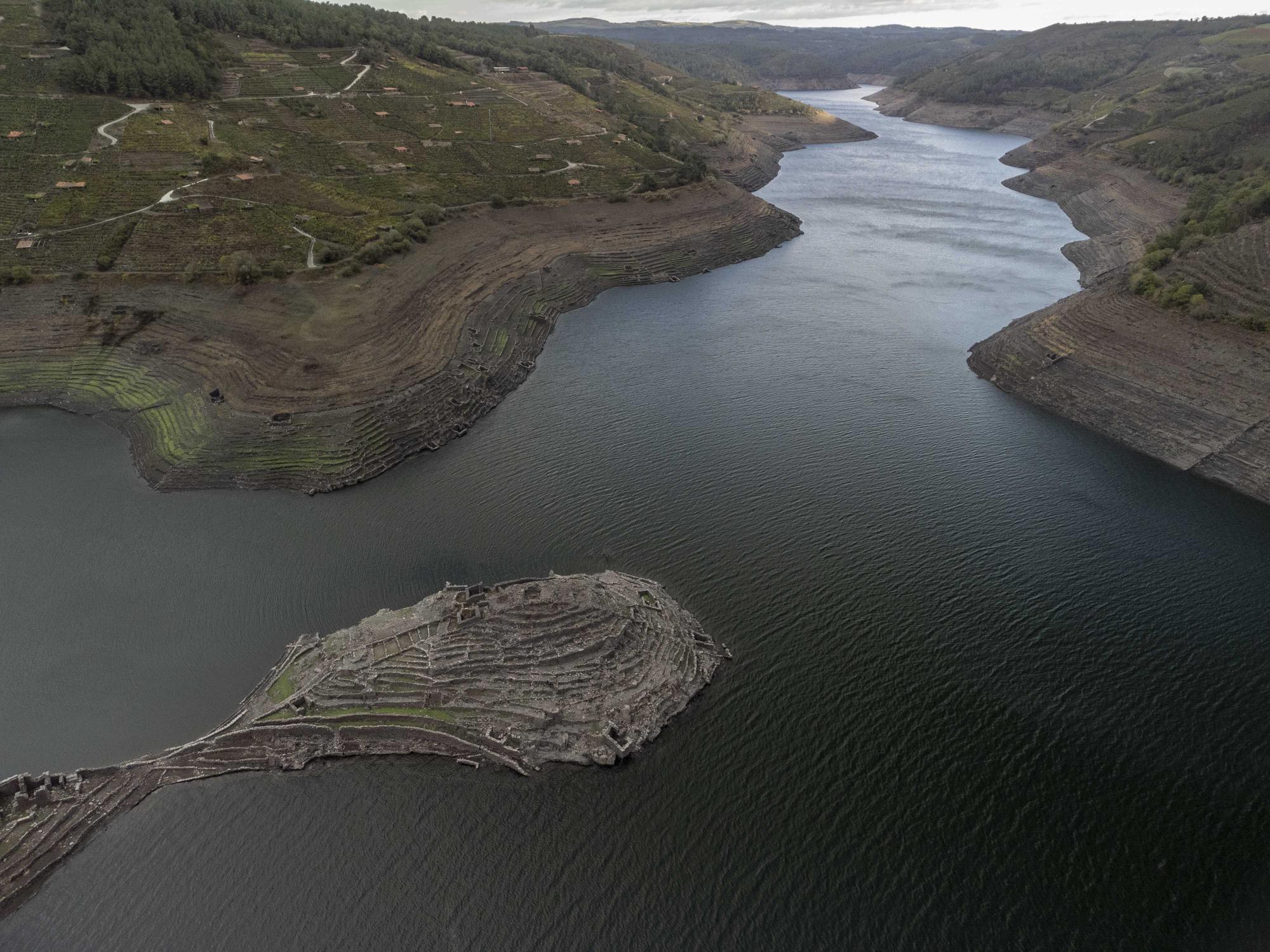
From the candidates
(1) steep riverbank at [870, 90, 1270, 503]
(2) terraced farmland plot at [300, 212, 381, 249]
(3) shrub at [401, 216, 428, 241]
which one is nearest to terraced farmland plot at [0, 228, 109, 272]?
(2) terraced farmland plot at [300, 212, 381, 249]

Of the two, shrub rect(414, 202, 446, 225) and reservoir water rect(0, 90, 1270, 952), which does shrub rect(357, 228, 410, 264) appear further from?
reservoir water rect(0, 90, 1270, 952)

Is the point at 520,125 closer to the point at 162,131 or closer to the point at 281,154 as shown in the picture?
the point at 281,154

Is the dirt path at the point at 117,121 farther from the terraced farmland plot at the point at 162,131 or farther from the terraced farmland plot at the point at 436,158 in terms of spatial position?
the terraced farmland plot at the point at 436,158

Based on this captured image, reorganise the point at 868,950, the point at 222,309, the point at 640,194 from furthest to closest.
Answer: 1. the point at 640,194
2. the point at 222,309
3. the point at 868,950

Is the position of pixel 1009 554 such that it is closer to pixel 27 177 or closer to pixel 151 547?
pixel 151 547

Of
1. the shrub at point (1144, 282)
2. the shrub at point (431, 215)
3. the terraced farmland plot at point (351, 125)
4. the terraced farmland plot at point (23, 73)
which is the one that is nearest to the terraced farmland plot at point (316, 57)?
the terraced farmland plot at point (351, 125)

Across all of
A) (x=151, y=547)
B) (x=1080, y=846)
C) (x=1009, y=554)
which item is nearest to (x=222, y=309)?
(x=151, y=547)

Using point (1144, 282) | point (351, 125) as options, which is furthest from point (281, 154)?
point (1144, 282)
